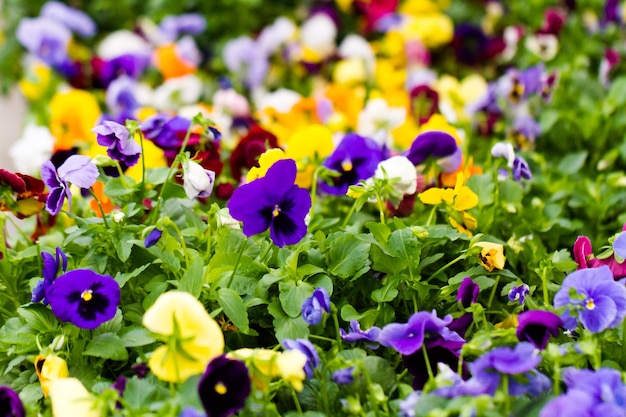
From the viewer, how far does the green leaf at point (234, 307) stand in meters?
1.08

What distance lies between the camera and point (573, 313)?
1008 millimetres

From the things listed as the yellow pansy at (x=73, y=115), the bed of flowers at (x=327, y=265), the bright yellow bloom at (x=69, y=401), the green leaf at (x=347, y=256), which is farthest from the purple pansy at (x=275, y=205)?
the yellow pansy at (x=73, y=115)

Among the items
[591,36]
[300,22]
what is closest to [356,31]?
[300,22]

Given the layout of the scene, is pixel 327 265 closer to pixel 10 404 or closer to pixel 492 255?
pixel 492 255

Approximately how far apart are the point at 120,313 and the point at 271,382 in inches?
9.7

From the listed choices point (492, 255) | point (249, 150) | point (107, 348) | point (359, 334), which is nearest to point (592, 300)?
point (492, 255)

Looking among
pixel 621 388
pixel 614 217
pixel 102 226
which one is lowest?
pixel 614 217

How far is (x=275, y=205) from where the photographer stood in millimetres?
1128

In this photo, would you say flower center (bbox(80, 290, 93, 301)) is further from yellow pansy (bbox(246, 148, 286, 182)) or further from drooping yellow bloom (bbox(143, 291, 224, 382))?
yellow pansy (bbox(246, 148, 286, 182))

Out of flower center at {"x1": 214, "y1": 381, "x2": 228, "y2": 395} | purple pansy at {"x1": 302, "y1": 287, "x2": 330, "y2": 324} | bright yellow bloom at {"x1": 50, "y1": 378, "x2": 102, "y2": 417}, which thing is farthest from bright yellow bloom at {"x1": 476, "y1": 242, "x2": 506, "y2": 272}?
bright yellow bloom at {"x1": 50, "y1": 378, "x2": 102, "y2": 417}

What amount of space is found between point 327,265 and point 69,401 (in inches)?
17.2

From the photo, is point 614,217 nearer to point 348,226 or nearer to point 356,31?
point 348,226

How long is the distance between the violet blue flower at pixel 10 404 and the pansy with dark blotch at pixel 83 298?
131 millimetres

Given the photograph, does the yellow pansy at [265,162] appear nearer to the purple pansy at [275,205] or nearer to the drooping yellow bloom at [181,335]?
the purple pansy at [275,205]
